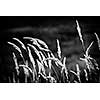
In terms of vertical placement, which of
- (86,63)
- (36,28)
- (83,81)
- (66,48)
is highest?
(36,28)

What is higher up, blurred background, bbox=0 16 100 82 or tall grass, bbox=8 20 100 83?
blurred background, bbox=0 16 100 82

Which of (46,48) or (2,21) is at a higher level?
(2,21)

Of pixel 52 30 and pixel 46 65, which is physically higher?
pixel 52 30

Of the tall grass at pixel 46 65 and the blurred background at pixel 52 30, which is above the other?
the blurred background at pixel 52 30

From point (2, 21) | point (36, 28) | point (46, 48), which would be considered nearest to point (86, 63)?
point (46, 48)

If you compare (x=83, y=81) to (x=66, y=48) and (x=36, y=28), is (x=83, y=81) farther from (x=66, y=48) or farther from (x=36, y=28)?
(x=36, y=28)

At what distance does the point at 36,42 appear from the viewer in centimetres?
315

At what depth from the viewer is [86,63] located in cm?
313

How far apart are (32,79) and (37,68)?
149mm

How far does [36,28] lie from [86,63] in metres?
0.76
